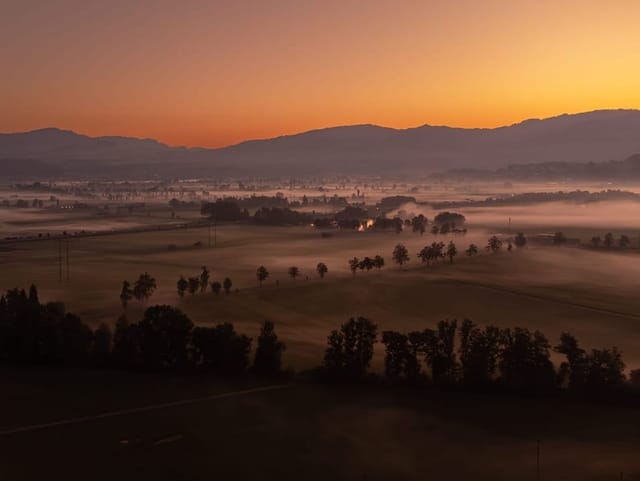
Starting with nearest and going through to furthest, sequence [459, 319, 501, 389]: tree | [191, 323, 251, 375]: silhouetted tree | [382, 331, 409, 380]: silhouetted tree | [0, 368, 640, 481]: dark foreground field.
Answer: [0, 368, 640, 481]: dark foreground field → [459, 319, 501, 389]: tree → [382, 331, 409, 380]: silhouetted tree → [191, 323, 251, 375]: silhouetted tree

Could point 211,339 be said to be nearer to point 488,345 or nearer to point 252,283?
point 488,345

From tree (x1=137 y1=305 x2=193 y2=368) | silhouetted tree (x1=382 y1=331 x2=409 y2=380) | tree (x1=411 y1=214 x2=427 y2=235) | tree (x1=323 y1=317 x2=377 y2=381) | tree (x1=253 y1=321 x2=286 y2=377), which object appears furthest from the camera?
tree (x1=411 y1=214 x2=427 y2=235)

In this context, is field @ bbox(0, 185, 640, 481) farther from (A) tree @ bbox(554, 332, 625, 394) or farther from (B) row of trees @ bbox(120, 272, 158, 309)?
(A) tree @ bbox(554, 332, 625, 394)

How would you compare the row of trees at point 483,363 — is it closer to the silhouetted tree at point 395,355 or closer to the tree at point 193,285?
the silhouetted tree at point 395,355

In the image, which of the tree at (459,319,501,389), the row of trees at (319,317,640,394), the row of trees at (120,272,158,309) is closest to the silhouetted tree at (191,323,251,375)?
the row of trees at (319,317,640,394)

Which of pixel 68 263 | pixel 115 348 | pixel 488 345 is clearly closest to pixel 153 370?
pixel 115 348

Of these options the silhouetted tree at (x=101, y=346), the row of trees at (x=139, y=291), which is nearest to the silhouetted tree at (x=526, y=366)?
the silhouetted tree at (x=101, y=346)
